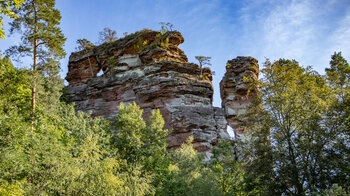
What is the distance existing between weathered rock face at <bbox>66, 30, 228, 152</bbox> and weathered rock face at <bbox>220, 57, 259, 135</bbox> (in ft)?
10.8

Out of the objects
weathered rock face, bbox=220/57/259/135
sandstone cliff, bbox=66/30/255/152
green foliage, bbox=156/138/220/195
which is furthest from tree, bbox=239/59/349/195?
weathered rock face, bbox=220/57/259/135

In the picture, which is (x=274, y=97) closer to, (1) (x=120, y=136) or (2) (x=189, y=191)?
(2) (x=189, y=191)

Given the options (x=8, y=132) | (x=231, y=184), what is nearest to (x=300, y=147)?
(x=231, y=184)

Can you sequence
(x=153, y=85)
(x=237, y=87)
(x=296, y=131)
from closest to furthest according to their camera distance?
(x=296, y=131) < (x=153, y=85) < (x=237, y=87)

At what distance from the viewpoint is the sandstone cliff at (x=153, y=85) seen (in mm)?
32719

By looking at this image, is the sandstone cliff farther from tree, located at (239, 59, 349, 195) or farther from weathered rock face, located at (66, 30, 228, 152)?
tree, located at (239, 59, 349, 195)

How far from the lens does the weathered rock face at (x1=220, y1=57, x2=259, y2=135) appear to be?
127ft

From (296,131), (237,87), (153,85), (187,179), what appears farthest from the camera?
(237,87)

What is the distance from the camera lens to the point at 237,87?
40.1 m

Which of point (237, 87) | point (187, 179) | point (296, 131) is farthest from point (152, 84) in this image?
point (296, 131)

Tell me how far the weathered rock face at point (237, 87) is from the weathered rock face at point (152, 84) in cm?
329

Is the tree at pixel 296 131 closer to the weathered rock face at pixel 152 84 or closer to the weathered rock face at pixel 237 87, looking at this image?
the weathered rock face at pixel 152 84

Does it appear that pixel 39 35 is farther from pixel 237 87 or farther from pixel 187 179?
pixel 237 87

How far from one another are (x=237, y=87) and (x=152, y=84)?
12.6m
